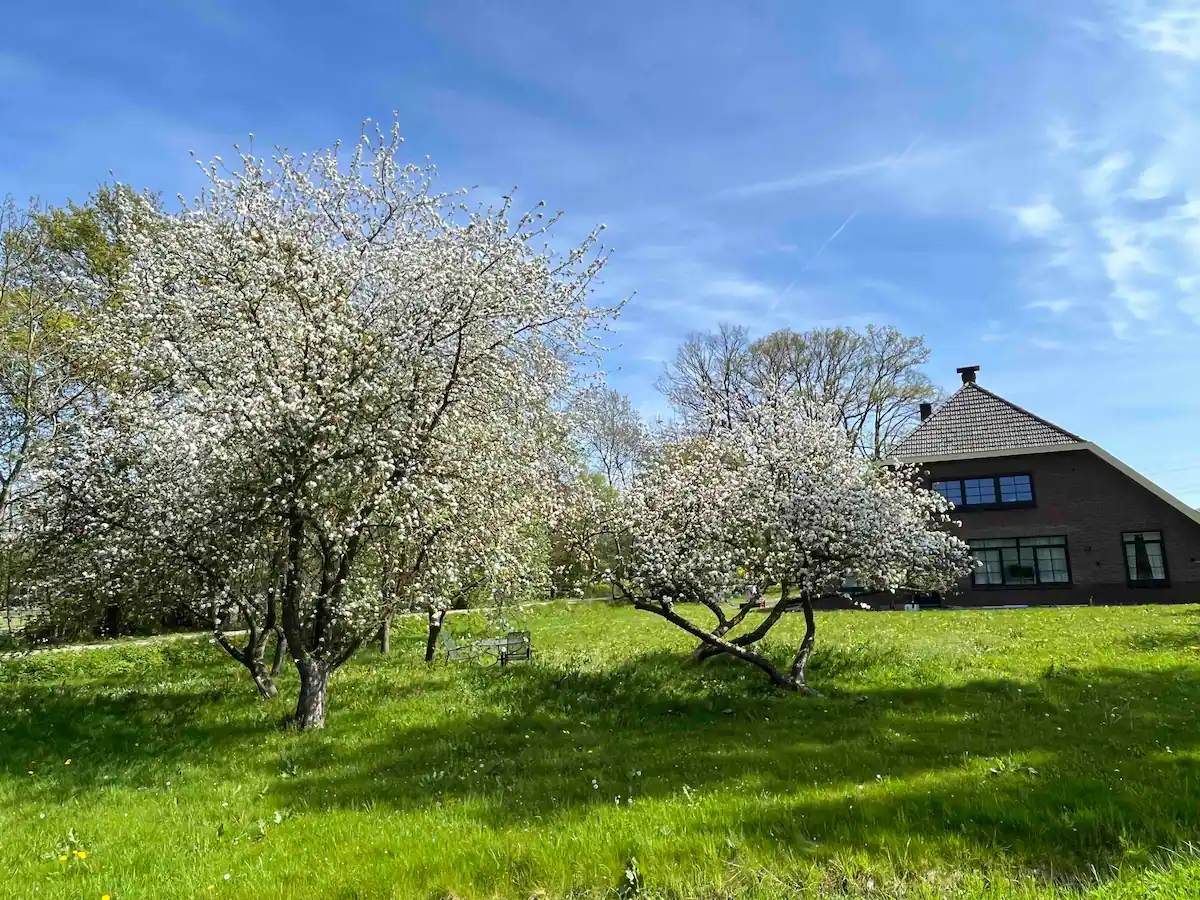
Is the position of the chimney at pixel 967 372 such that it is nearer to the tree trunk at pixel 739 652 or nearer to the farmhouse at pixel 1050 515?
the farmhouse at pixel 1050 515

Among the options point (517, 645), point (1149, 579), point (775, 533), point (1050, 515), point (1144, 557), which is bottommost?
point (517, 645)

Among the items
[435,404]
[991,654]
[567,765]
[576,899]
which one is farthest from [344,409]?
[991,654]

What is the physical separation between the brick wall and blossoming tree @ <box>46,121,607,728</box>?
2420 centimetres

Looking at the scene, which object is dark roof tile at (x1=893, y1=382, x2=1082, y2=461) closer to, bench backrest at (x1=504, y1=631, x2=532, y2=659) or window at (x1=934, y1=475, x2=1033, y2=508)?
window at (x1=934, y1=475, x2=1033, y2=508)

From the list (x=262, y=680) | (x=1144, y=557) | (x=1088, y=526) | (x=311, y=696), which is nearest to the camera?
(x=311, y=696)

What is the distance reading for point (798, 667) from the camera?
1242cm

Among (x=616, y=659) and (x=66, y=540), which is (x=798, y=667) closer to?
(x=616, y=659)

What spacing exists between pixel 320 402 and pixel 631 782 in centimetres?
605

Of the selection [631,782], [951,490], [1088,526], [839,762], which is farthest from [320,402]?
[1088,526]

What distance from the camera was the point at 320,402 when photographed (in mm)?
9781

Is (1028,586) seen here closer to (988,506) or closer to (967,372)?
(988,506)

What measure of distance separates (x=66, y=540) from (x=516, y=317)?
291 inches

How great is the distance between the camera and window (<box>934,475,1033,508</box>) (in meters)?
29.4

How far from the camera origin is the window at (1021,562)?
28797 mm
